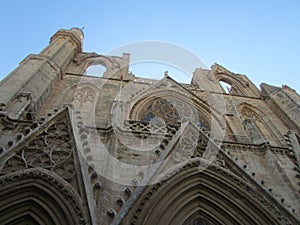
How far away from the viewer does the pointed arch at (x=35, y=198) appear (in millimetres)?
5594

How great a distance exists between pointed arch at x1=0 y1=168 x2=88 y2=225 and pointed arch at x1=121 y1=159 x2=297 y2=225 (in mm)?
1696

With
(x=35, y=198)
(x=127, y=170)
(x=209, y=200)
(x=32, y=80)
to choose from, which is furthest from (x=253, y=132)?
(x=32, y=80)

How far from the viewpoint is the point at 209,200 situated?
6.90 metres

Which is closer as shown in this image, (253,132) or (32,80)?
(253,132)

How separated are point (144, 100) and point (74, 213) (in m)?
7.75

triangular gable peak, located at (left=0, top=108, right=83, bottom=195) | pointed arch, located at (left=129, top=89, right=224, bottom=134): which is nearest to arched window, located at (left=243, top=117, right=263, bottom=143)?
pointed arch, located at (left=129, top=89, right=224, bottom=134)

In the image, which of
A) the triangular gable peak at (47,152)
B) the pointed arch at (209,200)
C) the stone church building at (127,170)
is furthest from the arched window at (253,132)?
the triangular gable peak at (47,152)

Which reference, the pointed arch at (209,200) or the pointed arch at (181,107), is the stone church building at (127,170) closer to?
the pointed arch at (209,200)

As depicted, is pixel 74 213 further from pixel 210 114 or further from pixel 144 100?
pixel 210 114

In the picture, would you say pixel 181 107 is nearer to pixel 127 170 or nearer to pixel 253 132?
pixel 253 132

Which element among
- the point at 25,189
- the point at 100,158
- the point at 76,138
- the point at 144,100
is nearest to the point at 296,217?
the point at 100,158

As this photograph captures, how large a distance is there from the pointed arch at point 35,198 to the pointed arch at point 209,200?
5.56ft

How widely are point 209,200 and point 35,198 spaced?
4109 millimetres

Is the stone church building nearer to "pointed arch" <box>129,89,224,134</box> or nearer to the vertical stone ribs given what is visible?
the vertical stone ribs
